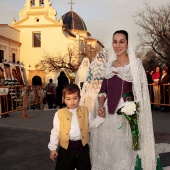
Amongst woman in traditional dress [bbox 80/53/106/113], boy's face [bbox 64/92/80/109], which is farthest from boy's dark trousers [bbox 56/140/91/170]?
woman in traditional dress [bbox 80/53/106/113]

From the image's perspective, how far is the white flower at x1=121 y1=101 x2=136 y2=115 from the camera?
11.8ft

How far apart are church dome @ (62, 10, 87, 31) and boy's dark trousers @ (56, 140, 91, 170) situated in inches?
2052

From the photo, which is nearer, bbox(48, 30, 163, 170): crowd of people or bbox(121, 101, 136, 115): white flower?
bbox(121, 101, 136, 115): white flower

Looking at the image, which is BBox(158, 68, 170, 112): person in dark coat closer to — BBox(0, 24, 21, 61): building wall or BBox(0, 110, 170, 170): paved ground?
BBox(0, 110, 170, 170): paved ground

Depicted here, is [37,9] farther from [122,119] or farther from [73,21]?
[122,119]

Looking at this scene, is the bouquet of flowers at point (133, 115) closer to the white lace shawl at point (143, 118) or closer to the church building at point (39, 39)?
the white lace shawl at point (143, 118)

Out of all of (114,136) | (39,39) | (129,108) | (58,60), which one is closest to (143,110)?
(129,108)

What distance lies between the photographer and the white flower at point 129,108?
11.8 ft

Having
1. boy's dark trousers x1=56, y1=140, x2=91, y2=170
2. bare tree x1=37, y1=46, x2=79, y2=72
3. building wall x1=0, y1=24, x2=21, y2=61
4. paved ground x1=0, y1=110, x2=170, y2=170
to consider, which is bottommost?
paved ground x1=0, y1=110, x2=170, y2=170

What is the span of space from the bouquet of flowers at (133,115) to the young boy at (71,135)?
425 mm

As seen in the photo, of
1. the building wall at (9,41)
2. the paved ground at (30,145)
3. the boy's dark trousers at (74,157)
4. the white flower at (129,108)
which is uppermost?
the building wall at (9,41)

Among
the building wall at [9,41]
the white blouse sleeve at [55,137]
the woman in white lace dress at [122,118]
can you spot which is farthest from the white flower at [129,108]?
the building wall at [9,41]

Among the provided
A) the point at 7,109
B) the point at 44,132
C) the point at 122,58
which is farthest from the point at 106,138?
the point at 7,109

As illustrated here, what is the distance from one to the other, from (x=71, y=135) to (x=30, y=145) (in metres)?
3.55
